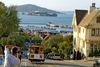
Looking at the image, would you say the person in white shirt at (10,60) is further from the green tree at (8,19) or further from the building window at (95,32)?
the building window at (95,32)

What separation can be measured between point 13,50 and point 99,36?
47176 mm

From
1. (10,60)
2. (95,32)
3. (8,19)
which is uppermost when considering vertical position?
(10,60)

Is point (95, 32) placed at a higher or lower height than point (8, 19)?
lower

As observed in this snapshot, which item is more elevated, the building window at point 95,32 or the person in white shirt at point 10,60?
the person in white shirt at point 10,60

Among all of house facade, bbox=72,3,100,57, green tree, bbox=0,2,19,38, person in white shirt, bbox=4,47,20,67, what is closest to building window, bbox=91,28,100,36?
house facade, bbox=72,3,100,57

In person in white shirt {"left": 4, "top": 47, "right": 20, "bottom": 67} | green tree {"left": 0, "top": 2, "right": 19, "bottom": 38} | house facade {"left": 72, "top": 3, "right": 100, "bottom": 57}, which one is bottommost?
house facade {"left": 72, "top": 3, "right": 100, "bottom": 57}

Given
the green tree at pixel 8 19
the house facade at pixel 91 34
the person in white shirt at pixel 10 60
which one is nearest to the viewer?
the person in white shirt at pixel 10 60

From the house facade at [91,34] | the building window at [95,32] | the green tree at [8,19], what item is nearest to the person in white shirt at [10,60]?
the house facade at [91,34]

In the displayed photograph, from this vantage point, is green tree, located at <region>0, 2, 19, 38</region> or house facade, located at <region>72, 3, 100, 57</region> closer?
house facade, located at <region>72, 3, 100, 57</region>

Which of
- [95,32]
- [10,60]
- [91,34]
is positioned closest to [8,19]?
[91,34]

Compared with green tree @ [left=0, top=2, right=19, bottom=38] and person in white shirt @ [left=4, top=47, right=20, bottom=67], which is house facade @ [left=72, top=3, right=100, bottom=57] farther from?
person in white shirt @ [left=4, top=47, right=20, bottom=67]

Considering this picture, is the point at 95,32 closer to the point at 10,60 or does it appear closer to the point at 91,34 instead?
the point at 91,34

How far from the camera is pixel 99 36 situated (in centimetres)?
5484

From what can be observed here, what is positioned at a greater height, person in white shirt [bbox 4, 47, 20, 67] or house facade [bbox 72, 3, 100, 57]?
person in white shirt [bbox 4, 47, 20, 67]
